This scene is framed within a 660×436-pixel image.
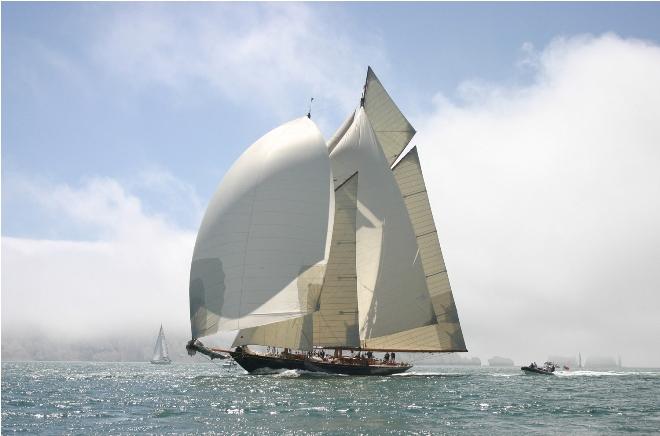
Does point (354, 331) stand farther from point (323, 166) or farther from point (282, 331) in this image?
point (323, 166)

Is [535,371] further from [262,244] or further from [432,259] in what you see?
[262,244]

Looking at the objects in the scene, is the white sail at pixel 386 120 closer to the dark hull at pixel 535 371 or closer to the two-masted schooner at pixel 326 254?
the two-masted schooner at pixel 326 254

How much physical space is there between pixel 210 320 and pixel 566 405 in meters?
24.1

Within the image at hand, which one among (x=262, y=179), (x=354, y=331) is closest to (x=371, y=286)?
(x=354, y=331)

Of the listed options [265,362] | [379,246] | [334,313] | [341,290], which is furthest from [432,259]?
[265,362]

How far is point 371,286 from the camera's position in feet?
188

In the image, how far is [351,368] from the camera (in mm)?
57000

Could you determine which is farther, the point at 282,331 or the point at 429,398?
the point at 282,331

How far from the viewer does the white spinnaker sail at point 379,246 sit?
5730 cm

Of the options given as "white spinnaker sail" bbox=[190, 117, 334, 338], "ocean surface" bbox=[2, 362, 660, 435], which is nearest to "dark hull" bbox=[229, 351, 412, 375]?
"ocean surface" bbox=[2, 362, 660, 435]

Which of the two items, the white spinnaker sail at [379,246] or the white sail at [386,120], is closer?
the white spinnaker sail at [379,246]

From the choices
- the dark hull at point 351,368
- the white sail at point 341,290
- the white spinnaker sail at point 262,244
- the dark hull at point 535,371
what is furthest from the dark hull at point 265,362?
the dark hull at point 535,371

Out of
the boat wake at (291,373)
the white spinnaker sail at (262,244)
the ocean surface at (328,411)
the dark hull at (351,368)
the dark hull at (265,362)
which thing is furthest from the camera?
the dark hull at (265,362)

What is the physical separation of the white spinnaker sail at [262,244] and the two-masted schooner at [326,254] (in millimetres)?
77
